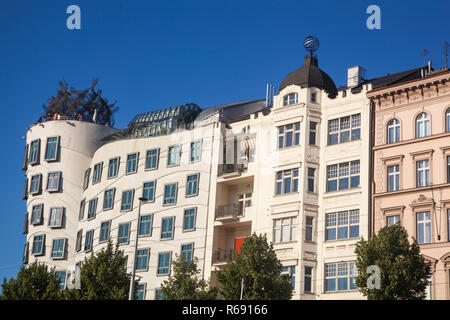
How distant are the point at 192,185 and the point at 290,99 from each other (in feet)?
38.4

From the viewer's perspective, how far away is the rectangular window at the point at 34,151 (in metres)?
80.7

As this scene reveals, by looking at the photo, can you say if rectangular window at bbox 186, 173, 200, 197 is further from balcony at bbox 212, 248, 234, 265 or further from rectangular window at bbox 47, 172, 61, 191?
rectangular window at bbox 47, 172, 61, 191

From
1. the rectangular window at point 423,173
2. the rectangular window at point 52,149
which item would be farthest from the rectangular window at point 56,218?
the rectangular window at point 423,173

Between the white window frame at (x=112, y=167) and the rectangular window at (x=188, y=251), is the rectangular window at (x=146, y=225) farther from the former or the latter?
the white window frame at (x=112, y=167)

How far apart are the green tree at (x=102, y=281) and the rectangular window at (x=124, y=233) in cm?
1272

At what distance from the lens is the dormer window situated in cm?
6231

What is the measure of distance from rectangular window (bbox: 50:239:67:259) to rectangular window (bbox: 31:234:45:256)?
1.09 meters

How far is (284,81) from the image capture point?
64375mm

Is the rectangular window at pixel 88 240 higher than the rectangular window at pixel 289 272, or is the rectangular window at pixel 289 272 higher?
the rectangular window at pixel 88 240

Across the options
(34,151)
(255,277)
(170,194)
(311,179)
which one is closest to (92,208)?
(34,151)

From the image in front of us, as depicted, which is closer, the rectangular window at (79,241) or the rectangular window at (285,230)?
the rectangular window at (285,230)

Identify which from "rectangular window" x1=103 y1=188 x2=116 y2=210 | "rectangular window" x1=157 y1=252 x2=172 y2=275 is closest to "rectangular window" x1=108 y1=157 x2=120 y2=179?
"rectangular window" x1=103 y1=188 x2=116 y2=210

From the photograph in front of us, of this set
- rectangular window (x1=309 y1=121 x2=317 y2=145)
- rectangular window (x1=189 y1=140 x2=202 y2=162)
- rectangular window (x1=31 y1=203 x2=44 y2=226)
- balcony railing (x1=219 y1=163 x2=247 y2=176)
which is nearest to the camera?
rectangular window (x1=309 y1=121 x2=317 y2=145)
